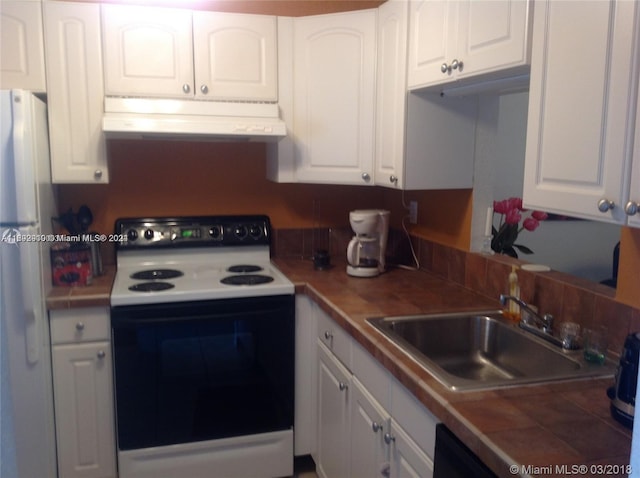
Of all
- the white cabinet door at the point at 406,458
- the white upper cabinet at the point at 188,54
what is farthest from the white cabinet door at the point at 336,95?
the white cabinet door at the point at 406,458

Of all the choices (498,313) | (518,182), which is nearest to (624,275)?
(498,313)

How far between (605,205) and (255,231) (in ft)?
6.50

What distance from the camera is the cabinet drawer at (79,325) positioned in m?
2.30

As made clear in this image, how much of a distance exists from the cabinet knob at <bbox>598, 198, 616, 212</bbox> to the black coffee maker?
0.29 m

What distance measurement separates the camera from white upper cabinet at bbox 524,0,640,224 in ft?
4.02

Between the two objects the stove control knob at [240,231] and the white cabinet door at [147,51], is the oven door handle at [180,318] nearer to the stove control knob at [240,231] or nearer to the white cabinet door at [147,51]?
the stove control knob at [240,231]

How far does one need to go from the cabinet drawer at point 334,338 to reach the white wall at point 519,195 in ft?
2.38

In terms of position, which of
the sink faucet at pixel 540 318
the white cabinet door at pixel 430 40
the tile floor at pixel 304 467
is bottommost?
the tile floor at pixel 304 467

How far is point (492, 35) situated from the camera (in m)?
1.71

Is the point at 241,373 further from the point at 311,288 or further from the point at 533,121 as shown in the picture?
the point at 533,121

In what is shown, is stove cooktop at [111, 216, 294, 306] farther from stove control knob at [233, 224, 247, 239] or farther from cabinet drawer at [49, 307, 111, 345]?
cabinet drawer at [49, 307, 111, 345]

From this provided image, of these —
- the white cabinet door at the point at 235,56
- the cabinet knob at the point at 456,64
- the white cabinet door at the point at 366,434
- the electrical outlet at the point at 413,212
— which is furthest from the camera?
the electrical outlet at the point at 413,212

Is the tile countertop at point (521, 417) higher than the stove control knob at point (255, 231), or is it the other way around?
the stove control knob at point (255, 231)

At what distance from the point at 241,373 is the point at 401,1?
172 cm
